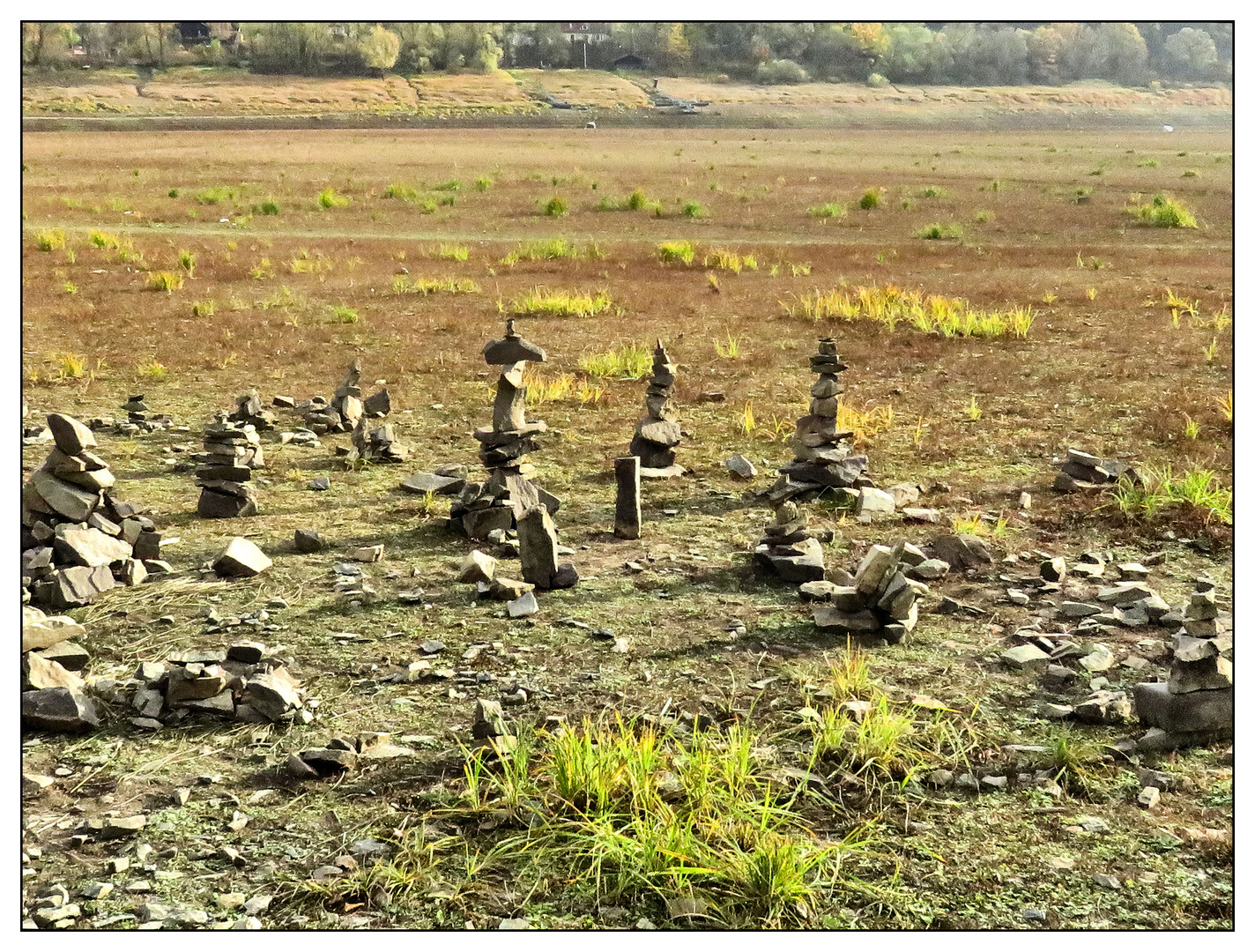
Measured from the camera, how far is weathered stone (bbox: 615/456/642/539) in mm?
7641

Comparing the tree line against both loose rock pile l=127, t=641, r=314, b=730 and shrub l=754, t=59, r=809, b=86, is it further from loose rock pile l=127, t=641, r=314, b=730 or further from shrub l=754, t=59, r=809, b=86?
loose rock pile l=127, t=641, r=314, b=730

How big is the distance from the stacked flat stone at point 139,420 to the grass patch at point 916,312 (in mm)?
9170

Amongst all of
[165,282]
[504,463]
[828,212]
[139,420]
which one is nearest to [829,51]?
[828,212]

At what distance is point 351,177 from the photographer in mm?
40281

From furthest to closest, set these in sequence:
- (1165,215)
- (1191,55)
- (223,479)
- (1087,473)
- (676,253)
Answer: (1191,55)
(1165,215)
(676,253)
(1087,473)
(223,479)

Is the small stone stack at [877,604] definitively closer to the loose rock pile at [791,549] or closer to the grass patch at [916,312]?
the loose rock pile at [791,549]

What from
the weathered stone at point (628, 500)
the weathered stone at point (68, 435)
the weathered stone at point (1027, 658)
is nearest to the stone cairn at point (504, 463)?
the weathered stone at point (628, 500)

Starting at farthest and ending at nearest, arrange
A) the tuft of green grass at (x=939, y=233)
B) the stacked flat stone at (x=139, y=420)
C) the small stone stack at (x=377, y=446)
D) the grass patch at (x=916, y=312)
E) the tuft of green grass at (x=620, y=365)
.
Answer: the tuft of green grass at (x=939, y=233), the grass patch at (x=916, y=312), the tuft of green grass at (x=620, y=365), the stacked flat stone at (x=139, y=420), the small stone stack at (x=377, y=446)

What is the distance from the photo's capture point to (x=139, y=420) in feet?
35.5

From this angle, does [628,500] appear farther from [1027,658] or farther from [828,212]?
[828,212]

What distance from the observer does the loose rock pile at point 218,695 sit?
513 centimetres

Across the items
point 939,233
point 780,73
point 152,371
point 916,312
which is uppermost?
point 780,73

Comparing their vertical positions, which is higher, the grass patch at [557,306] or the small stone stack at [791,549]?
the grass patch at [557,306]

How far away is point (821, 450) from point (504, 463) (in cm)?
237
